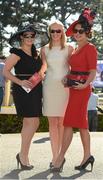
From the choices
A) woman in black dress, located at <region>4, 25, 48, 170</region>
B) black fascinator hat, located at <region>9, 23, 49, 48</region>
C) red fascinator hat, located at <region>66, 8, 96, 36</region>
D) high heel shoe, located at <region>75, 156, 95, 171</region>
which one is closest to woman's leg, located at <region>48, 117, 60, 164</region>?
woman in black dress, located at <region>4, 25, 48, 170</region>

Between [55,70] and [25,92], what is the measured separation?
→ 16.6 inches

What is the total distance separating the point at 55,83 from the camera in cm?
644

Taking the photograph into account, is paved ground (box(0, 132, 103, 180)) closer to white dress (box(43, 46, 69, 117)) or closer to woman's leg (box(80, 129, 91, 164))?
woman's leg (box(80, 129, 91, 164))

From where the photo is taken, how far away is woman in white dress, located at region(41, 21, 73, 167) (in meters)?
6.44

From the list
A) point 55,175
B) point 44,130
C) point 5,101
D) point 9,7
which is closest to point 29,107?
point 55,175

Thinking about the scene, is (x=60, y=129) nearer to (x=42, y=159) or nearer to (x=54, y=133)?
(x=54, y=133)

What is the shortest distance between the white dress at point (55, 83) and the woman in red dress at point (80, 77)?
0.11 meters

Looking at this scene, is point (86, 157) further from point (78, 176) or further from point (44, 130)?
point (44, 130)

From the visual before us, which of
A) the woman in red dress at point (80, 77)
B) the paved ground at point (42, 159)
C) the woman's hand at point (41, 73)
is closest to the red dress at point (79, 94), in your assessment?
the woman in red dress at point (80, 77)

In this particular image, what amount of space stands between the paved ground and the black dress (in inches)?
26.1

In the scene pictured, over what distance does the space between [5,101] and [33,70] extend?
7775 millimetres

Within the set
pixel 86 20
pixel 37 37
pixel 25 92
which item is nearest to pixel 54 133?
pixel 25 92

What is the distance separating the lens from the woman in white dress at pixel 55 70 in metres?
6.44

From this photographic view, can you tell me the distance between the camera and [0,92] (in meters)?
10.3
